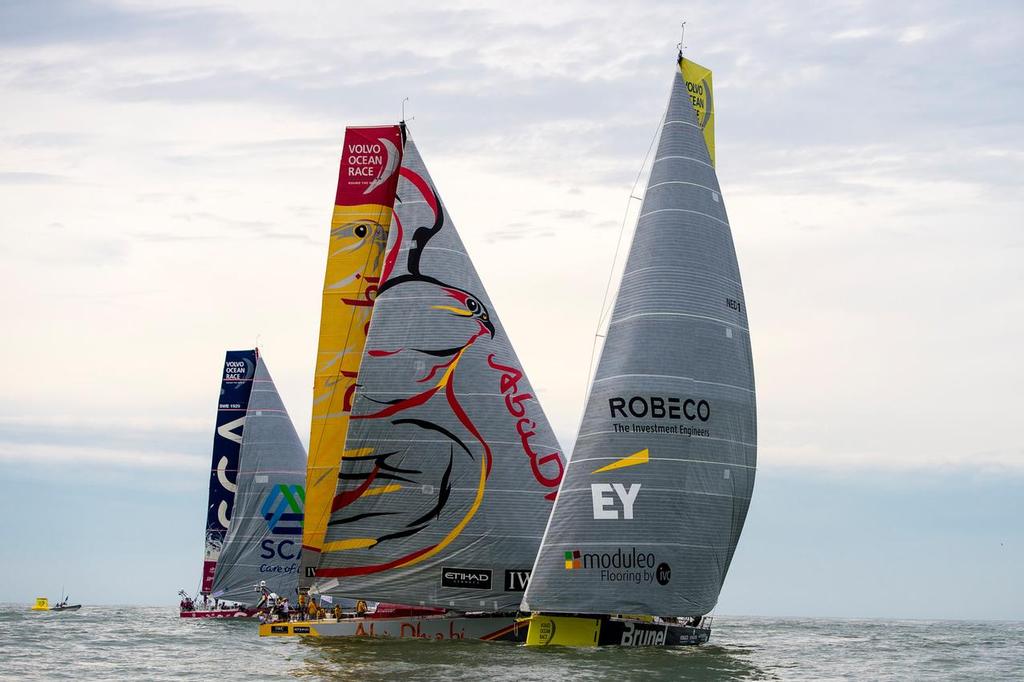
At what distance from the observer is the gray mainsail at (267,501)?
54.7m

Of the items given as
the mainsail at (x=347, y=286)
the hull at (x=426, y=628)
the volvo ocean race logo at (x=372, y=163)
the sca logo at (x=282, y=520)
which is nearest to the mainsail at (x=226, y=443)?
the sca logo at (x=282, y=520)

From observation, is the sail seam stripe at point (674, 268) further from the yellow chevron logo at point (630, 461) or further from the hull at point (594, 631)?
the hull at point (594, 631)

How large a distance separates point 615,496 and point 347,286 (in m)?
13.3

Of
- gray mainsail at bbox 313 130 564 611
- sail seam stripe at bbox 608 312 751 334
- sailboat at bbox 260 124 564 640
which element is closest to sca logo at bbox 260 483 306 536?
sailboat at bbox 260 124 564 640

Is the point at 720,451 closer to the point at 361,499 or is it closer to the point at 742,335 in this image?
the point at 742,335

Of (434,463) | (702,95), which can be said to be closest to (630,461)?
(434,463)

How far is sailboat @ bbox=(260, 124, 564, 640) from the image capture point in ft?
114

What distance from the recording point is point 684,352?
99.9 feet

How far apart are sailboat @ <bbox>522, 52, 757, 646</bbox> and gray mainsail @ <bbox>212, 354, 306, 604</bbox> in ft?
87.1

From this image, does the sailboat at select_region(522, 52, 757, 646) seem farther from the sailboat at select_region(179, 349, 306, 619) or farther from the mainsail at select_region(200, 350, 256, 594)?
the mainsail at select_region(200, 350, 256, 594)

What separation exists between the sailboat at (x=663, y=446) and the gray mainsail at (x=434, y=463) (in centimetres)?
515

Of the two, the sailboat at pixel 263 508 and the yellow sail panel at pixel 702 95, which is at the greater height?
the yellow sail panel at pixel 702 95

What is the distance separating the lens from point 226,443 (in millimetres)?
59781

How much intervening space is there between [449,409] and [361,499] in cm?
342
